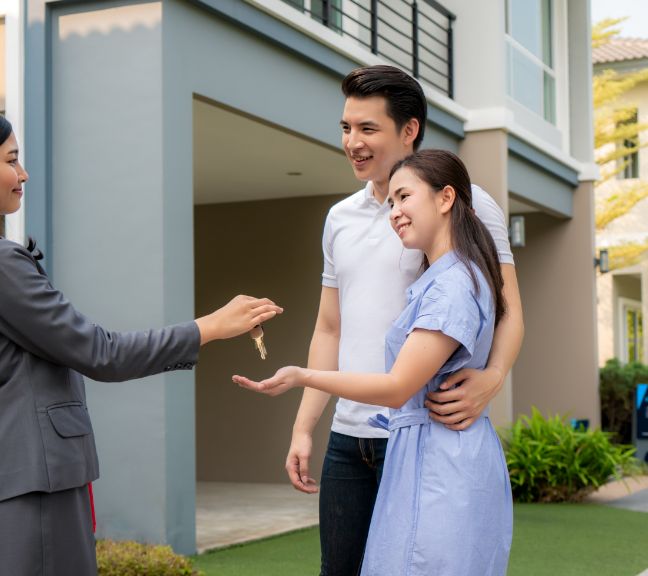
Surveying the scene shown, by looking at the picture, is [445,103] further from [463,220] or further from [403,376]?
[403,376]

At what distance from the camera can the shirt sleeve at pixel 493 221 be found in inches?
100.0

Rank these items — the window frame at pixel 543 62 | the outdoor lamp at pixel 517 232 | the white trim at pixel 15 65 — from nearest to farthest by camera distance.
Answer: the white trim at pixel 15 65 < the window frame at pixel 543 62 < the outdoor lamp at pixel 517 232

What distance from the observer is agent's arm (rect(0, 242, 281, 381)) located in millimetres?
2148

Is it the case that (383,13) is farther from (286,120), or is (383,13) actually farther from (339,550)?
(339,550)

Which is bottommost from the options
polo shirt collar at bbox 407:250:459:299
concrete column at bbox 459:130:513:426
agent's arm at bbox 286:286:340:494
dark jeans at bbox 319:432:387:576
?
dark jeans at bbox 319:432:387:576

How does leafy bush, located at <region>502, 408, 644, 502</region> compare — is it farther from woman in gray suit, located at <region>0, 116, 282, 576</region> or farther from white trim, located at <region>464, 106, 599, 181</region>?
woman in gray suit, located at <region>0, 116, 282, 576</region>

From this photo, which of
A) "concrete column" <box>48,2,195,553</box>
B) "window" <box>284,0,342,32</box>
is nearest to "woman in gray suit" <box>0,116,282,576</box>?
"concrete column" <box>48,2,195,553</box>

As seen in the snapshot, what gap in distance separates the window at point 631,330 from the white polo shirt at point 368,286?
18983mm

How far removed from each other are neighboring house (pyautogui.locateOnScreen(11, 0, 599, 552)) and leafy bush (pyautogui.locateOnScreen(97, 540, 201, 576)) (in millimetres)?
544

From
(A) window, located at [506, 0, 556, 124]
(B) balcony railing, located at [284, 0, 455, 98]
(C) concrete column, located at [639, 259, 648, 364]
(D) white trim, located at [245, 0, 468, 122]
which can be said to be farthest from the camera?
(C) concrete column, located at [639, 259, 648, 364]

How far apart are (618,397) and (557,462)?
4.68 metres

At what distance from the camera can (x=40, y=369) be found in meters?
2.21

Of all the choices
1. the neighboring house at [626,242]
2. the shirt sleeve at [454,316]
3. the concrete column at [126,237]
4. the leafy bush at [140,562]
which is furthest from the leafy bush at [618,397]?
the shirt sleeve at [454,316]

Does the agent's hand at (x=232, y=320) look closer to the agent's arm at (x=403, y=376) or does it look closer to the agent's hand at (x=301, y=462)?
the agent's arm at (x=403, y=376)
